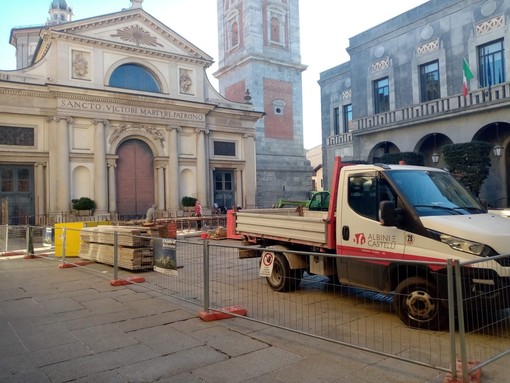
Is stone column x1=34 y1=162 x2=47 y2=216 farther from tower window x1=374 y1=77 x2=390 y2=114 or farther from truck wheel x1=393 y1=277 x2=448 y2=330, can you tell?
truck wheel x1=393 y1=277 x2=448 y2=330

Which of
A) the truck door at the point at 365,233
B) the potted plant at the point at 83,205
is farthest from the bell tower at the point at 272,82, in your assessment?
the truck door at the point at 365,233

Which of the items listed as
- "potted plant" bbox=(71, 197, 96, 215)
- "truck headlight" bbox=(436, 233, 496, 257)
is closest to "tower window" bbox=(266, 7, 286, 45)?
"potted plant" bbox=(71, 197, 96, 215)

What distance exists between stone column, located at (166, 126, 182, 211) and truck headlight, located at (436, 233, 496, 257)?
22670 millimetres

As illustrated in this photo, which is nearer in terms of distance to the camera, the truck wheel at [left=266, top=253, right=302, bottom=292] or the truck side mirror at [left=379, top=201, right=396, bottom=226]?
the truck side mirror at [left=379, top=201, right=396, bottom=226]

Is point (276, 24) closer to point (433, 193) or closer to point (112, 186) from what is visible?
point (112, 186)

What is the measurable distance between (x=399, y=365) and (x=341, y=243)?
2.55 metres

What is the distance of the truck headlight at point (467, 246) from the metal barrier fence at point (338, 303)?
229 millimetres

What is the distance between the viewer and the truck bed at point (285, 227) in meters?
7.31

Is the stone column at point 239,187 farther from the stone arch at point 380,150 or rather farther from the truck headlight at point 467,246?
the truck headlight at point 467,246

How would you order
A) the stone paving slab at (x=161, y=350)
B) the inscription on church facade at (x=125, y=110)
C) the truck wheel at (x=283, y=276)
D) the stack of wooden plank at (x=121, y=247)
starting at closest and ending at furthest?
the stone paving slab at (x=161, y=350)
the truck wheel at (x=283, y=276)
the stack of wooden plank at (x=121, y=247)
the inscription on church facade at (x=125, y=110)

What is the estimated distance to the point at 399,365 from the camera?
452 cm

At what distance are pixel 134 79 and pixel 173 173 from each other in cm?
664

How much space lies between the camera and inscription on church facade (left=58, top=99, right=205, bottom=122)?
2373 cm

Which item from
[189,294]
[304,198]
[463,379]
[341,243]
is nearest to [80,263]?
[189,294]
